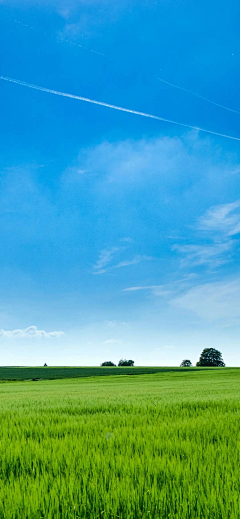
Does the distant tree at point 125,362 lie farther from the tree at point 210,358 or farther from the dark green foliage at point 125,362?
the tree at point 210,358

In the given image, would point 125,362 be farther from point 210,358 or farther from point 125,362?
point 210,358

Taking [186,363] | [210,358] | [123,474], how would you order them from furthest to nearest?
1. [186,363]
2. [210,358]
3. [123,474]

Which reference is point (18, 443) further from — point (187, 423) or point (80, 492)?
point (187, 423)

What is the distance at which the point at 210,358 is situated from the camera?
12950cm

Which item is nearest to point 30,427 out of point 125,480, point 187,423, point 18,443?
point 18,443

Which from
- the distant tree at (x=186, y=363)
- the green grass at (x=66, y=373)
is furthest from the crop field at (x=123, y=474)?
the distant tree at (x=186, y=363)

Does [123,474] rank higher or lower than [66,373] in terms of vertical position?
higher

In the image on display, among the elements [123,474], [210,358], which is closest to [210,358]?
[210,358]

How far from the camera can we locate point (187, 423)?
6371mm

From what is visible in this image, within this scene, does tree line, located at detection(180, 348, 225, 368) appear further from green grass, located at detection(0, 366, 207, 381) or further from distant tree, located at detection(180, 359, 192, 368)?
green grass, located at detection(0, 366, 207, 381)

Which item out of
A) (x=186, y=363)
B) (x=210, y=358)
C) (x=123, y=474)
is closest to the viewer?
(x=123, y=474)

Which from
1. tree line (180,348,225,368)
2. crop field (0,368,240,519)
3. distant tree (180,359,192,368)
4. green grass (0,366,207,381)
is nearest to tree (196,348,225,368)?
tree line (180,348,225,368)

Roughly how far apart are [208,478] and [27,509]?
1662 mm

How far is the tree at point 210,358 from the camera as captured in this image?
421 ft
